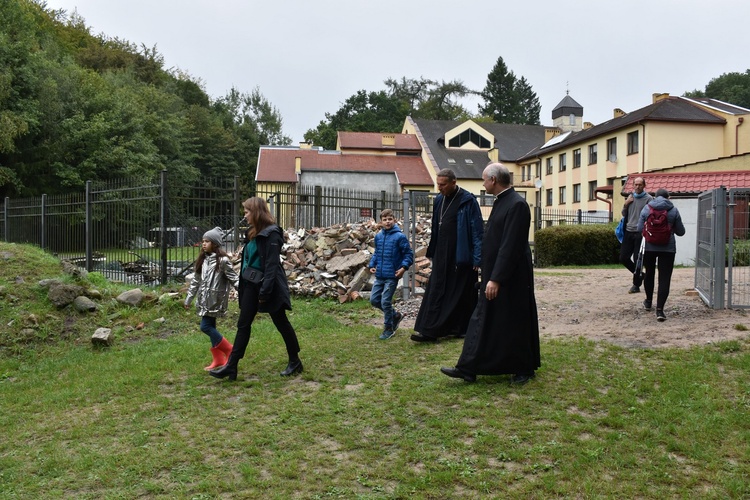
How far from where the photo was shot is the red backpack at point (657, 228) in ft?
26.8

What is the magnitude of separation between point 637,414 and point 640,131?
34368 mm

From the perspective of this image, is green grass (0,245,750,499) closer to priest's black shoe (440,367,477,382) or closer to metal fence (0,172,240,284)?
priest's black shoe (440,367,477,382)

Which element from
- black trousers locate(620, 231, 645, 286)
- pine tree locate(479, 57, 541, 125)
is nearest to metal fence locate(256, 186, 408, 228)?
black trousers locate(620, 231, 645, 286)

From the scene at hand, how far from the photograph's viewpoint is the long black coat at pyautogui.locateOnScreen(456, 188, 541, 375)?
17.2ft

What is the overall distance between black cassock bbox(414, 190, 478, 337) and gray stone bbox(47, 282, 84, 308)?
20.9ft

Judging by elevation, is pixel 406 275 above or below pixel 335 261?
below

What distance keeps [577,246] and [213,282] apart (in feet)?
52.7

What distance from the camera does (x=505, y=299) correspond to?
5.31m

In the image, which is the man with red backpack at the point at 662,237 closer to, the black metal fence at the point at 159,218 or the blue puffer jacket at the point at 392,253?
the blue puffer jacket at the point at 392,253

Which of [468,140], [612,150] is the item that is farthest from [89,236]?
[468,140]

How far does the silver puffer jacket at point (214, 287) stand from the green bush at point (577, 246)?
1557cm

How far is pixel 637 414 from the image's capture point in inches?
185

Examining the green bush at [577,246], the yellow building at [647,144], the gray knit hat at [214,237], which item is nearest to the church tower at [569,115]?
the yellow building at [647,144]

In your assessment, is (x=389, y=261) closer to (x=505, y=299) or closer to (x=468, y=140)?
(x=505, y=299)
